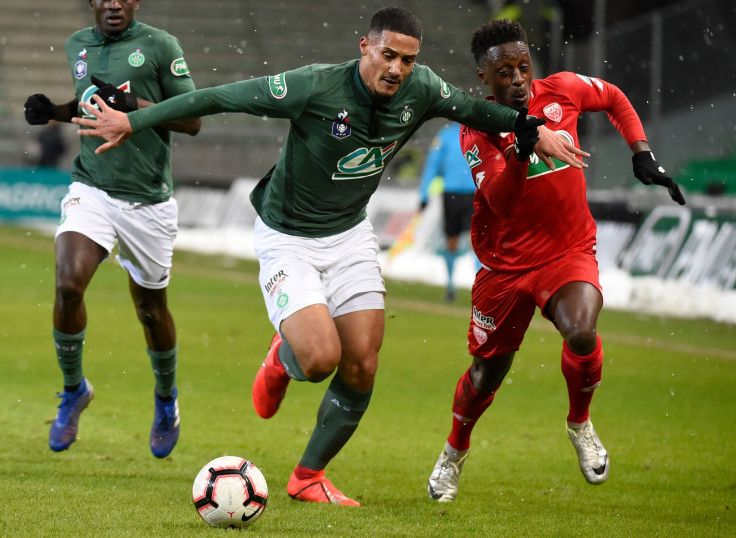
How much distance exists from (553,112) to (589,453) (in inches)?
63.1

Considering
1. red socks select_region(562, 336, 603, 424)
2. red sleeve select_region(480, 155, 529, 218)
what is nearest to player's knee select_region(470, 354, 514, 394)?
red socks select_region(562, 336, 603, 424)

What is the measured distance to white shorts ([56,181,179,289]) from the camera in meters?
5.48

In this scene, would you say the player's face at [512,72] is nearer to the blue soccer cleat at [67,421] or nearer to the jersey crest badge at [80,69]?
the jersey crest badge at [80,69]

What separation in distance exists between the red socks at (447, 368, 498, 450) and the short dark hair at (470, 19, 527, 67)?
1568mm

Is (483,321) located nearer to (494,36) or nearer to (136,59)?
(494,36)

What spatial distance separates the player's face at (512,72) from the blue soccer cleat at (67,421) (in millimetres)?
2704

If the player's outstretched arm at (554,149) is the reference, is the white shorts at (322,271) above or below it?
below

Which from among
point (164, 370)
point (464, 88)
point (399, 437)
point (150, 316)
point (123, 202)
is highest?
point (123, 202)

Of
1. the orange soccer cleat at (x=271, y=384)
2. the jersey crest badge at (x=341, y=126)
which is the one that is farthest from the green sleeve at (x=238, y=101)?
the orange soccer cleat at (x=271, y=384)

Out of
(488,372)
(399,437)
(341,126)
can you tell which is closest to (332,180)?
(341,126)

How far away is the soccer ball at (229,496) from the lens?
409cm

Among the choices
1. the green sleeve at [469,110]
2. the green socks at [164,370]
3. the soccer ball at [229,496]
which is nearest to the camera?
the soccer ball at [229,496]

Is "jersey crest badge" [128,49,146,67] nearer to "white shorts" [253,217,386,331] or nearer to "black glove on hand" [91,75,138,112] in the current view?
"black glove on hand" [91,75,138,112]

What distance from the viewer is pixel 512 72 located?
4.85 metres
